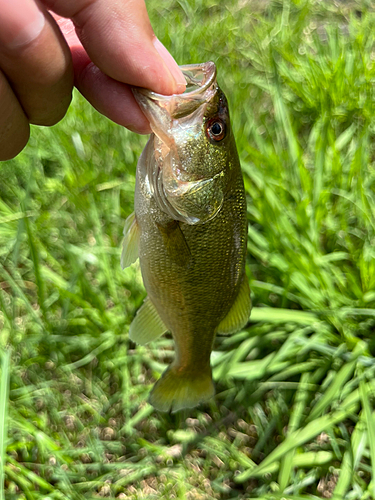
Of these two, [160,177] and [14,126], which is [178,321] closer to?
[160,177]

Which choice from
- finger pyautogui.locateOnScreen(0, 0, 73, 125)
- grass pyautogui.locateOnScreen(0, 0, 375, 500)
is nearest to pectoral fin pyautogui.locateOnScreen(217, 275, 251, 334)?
grass pyautogui.locateOnScreen(0, 0, 375, 500)

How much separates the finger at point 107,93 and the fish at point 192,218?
0.19ft

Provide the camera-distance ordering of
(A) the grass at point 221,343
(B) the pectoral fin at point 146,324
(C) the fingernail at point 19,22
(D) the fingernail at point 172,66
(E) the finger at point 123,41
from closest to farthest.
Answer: (C) the fingernail at point 19,22, (E) the finger at point 123,41, (D) the fingernail at point 172,66, (B) the pectoral fin at point 146,324, (A) the grass at point 221,343

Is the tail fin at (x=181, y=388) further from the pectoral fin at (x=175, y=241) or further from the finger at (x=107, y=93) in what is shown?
the finger at (x=107, y=93)

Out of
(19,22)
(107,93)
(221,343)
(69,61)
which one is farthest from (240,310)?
(19,22)

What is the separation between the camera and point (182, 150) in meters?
1.27

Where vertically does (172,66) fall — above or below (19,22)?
below

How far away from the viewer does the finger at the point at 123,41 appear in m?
1.05

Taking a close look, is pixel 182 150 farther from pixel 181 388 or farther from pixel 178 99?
pixel 181 388

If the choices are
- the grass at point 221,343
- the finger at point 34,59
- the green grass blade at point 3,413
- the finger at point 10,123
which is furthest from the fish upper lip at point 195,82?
the green grass blade at point 3,413

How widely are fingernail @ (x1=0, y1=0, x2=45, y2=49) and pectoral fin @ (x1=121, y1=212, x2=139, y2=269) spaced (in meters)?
0.62

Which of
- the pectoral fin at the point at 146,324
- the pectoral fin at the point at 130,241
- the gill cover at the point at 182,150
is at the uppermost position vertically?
the gill cover at the point at 182,150

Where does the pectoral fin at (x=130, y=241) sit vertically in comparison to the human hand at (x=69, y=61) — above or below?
below

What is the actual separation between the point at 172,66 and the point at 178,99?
89 mm
